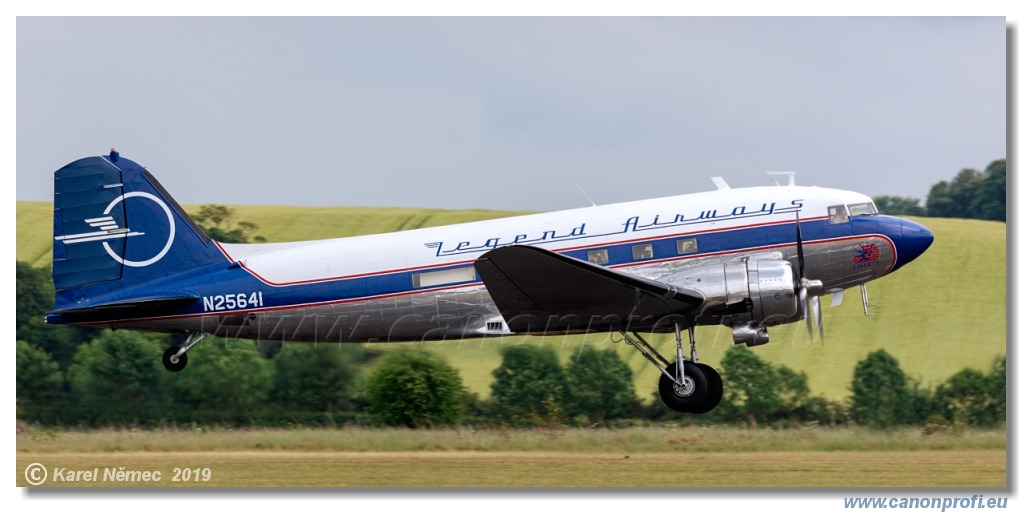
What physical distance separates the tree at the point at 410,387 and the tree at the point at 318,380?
1.35 feet

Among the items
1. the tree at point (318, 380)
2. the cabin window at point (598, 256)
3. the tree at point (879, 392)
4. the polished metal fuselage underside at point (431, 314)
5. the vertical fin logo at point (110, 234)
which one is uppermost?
the vertical fin logo at point (110, 234)

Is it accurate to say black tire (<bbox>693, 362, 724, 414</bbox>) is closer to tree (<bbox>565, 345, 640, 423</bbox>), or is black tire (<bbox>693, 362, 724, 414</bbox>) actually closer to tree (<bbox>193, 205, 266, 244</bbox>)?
tree (<bbox>565, 345, 640, 423</bbox>)

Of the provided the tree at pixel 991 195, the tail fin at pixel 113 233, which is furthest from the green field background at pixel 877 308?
the tail fin at pixel 113 233

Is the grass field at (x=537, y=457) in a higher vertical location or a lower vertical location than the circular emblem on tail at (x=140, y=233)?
lower

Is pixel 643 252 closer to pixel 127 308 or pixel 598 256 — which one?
pixel 598 256

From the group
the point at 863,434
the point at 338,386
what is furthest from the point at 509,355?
the point at 863,434

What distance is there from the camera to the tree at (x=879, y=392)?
19.0 meters

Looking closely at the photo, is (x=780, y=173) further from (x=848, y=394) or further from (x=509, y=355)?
(x=848, y=394)

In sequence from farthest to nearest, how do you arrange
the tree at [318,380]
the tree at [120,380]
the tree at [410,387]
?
the tree at [120,380]
the tree at [318,380]
the tree at [410,387]

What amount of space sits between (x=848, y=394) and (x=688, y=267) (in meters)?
8.69

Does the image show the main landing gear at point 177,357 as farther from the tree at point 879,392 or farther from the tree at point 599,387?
the tree at point 879,392

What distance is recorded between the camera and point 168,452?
1666cm

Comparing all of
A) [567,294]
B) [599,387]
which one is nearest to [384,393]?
[599,387]

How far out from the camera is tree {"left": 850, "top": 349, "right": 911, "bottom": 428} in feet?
62.4
